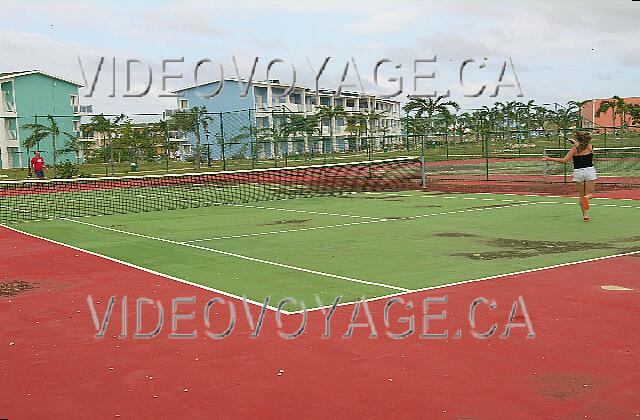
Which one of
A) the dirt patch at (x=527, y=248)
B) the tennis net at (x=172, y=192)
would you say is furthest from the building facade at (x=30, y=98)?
the dirt patch at (x=527, y=248)

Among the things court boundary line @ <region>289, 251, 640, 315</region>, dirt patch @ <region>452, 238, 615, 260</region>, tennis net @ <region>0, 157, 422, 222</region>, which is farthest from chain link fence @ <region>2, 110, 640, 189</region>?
court boundary line @ <region>289, 251, 640, 315</region>

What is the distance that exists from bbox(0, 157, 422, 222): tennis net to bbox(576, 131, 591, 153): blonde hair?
28.3ft

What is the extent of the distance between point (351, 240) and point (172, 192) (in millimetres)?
17245

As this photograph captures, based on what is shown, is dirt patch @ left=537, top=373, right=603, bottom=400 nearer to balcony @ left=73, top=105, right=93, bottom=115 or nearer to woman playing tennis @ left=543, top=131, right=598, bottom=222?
woman playing tennis @ left=543, top=131, right=598, bottom=222

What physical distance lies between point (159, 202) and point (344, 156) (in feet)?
76.5

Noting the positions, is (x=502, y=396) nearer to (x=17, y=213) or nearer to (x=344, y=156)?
(x=17, y=213)

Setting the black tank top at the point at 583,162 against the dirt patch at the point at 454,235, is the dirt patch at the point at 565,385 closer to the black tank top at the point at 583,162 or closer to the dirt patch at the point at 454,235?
the dirt patch at the point at 454,235

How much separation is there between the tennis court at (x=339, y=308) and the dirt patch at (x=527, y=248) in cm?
5

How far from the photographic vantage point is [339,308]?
816cm

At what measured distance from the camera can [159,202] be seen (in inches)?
963

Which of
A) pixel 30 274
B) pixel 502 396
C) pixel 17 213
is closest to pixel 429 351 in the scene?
pixel 502 396

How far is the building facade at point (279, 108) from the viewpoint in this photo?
41.8 metres

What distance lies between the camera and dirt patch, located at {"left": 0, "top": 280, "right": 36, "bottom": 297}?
981 centimetres

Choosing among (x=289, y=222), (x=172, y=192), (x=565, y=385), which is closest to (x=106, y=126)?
(x=172, y=192)
